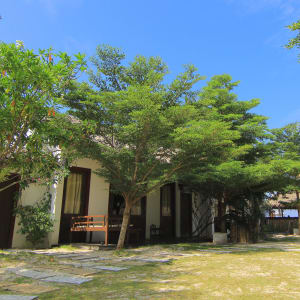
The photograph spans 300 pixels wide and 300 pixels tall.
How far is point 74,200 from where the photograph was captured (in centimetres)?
975

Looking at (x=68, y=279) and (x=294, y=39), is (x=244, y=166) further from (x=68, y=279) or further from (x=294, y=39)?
(x=68, y=279)

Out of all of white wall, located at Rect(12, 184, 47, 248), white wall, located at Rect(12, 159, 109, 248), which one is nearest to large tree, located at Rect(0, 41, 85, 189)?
white wall, located at Rect(12, 159, 109, 248)

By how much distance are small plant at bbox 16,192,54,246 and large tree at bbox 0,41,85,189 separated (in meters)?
3.87

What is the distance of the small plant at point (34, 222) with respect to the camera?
7.96m

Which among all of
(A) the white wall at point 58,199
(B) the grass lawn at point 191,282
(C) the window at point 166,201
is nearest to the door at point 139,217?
(C) the window at point 166,201

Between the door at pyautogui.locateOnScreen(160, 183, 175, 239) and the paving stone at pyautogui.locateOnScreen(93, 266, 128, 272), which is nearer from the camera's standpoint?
the paving stone at pyautogui.locateOnScreen(93, 266, 128, 272)

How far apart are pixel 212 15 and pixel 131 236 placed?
865 cm

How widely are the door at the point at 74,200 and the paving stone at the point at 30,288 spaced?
5848mm

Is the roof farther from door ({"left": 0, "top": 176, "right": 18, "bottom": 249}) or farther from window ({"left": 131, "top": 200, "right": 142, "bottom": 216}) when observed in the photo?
door ({"left": 0, "top": 176, "right": 18, "bottom": 249})

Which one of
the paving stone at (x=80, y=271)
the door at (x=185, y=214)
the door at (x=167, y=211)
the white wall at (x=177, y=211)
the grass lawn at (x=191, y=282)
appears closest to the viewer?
the grass lawn at (x=191, y=282)

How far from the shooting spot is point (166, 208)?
13.3 metres

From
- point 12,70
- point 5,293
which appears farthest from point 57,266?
point 12,70

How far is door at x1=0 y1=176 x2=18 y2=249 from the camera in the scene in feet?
26.3

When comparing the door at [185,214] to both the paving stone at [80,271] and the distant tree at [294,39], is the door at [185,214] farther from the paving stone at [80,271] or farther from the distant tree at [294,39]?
the paving stone at [80,271]
